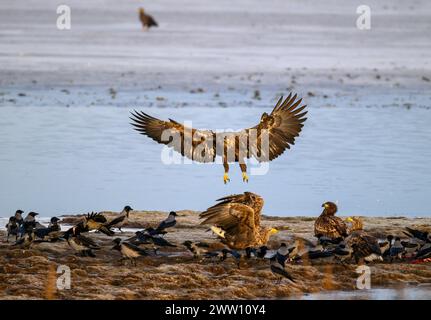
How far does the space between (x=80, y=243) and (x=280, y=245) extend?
2070mm

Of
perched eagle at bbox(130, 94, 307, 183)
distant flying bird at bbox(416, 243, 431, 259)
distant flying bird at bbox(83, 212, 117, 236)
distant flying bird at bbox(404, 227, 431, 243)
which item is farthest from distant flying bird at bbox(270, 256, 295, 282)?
distant flying bird at bbox(83, 212, 117, 236)

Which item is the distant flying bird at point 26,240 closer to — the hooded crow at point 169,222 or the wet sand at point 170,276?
the wet sand at point 170,276

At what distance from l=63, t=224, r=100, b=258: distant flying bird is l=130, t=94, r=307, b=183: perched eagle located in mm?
1654

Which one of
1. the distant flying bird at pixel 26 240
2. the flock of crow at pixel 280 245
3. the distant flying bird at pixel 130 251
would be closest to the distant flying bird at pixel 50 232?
the flock of crow at pixel 280 245

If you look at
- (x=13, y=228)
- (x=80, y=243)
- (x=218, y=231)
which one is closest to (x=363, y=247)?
(x=218, y=231)

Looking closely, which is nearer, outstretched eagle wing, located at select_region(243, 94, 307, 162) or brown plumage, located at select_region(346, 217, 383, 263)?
brown plumage, located at select_region(346, 217, 383, 263)

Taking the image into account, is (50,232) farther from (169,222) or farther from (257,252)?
(257,252)

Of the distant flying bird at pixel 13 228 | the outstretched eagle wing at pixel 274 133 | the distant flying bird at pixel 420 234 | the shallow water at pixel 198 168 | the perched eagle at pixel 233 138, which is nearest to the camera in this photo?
the distant flying bird at pixel 420 234

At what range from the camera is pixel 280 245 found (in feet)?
38.9

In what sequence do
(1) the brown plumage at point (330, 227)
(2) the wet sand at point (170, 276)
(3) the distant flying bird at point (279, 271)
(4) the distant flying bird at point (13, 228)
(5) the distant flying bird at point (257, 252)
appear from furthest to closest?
1. (1) the brown plumage at point (330, 227)
2. (4) the distant flying bird at point (13, 228)
3. (5) the distant flying bird at point (257, 252)
4. (3) the distant flying bird at point (279, 271)
5. (2) the wet sand at point (170, 276)

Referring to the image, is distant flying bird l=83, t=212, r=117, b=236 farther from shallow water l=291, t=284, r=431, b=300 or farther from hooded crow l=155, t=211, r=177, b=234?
shallow water l=291, t=284, r=431, b=300

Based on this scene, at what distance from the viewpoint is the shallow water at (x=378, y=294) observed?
1032 cm

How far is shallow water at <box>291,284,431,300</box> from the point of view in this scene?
33.9 ft
